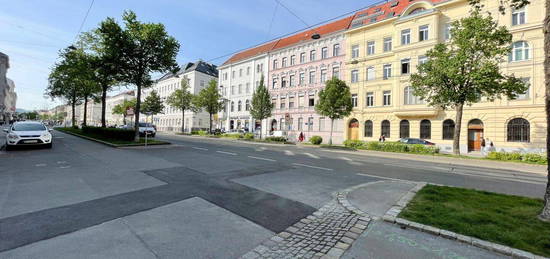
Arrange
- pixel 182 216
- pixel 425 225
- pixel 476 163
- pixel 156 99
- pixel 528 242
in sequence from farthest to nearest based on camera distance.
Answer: pixel 156 99 < pixel 476 163 < pixel 182 216 < pixel 425 225 < pixel 528 242

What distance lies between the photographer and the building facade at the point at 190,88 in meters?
58.1

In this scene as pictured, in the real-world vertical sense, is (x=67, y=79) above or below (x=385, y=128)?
above

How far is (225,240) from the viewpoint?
325 centimetres

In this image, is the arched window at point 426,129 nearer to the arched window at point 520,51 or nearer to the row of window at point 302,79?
the arched window at point 520,51

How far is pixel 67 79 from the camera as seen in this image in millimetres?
27953

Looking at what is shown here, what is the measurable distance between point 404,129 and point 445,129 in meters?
3.80

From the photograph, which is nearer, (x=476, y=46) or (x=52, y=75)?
(x=476, y=46)

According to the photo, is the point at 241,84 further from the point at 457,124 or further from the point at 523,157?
the point at 523,157

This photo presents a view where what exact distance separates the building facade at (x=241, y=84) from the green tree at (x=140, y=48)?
24243 millimetres

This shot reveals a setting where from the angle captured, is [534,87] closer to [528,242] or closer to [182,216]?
[528,242]

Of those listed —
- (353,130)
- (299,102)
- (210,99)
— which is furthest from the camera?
(210,99)

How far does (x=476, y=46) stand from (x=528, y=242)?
17591 millimetres

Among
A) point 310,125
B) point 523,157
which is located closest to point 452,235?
point 523,157

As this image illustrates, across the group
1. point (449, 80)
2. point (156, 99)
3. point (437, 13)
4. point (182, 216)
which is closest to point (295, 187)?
point (182, 216)
